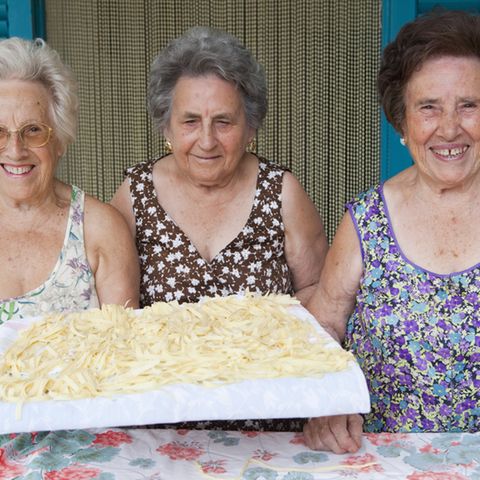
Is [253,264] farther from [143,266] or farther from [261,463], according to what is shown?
[261,463]

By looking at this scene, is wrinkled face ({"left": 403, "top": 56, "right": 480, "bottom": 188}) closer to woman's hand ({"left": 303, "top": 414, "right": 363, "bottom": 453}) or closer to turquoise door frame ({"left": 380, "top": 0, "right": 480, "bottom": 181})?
woman's hand ({"left": 303, "top": 414, "right": 363, "bottom": 453})

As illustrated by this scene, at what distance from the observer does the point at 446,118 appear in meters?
1.89

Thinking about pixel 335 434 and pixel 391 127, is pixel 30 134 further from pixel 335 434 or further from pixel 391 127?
pixel 391 127

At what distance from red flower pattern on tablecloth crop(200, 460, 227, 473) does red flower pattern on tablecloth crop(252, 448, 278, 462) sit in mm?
72

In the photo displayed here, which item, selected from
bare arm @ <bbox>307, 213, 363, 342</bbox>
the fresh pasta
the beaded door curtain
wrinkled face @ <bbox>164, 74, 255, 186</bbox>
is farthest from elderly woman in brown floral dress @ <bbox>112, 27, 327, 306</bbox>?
the beaded door curtain

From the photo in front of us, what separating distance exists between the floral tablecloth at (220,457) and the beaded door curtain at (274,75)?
232 cm

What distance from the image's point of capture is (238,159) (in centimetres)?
236

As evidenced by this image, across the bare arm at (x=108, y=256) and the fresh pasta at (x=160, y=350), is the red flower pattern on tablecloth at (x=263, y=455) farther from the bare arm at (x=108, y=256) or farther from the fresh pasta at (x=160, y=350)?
the bare arm at (x=108, y=256)

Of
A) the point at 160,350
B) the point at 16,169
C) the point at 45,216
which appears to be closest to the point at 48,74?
the point at 16,169

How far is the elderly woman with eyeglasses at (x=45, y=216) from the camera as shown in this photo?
208 centimetres

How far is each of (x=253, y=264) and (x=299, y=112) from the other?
5.61 feet

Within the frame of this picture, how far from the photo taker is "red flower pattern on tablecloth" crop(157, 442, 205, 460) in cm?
160

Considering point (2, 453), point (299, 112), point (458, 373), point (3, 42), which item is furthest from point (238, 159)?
point (299, 112)

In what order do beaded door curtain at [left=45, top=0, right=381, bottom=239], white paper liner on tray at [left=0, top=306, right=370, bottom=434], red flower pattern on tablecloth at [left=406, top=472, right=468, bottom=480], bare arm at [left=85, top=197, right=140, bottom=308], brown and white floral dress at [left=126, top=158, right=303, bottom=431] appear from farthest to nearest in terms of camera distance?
1. beaded door curtain at [left=45, top=0, right=381, bottom=239]
2. brown and white floral dress at [left=126, top=158, right=303, bottom=431]
3. bare arm at [left=85, top=197, right=140, bottom=308]
4. red flower pattern on tablecloth at [left=406, top=472, right=468, bottom=480]
5. white paper liner on tray at [left=0, top=306, right=370, bottom=434]
